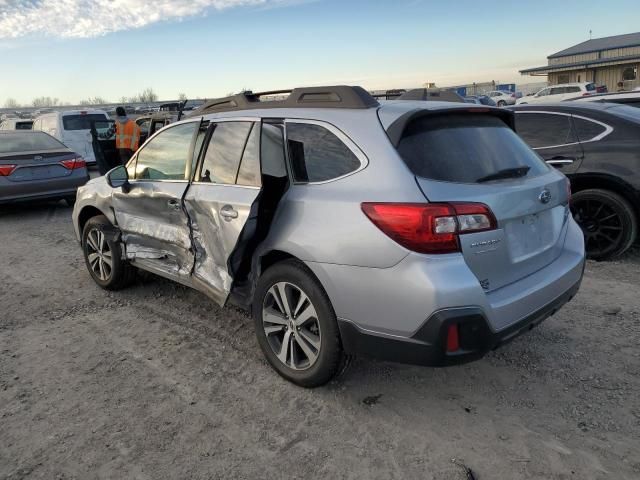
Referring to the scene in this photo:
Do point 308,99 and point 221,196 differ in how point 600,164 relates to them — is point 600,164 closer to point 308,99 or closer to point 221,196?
point 308,99

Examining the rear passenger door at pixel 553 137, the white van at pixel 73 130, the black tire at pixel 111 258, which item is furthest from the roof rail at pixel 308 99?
the white van at pixel 73 130

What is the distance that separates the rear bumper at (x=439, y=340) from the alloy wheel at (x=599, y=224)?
323 centimetres

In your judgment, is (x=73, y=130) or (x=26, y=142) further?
(x=73, y=130)

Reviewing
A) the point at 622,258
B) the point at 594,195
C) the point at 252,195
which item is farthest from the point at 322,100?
the point at 622,258

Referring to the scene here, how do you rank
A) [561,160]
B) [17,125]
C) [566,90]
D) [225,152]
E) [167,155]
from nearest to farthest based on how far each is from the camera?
[225,152], [167,155], [561,160], [17,125], [566,90]

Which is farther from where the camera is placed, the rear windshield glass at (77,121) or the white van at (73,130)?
the rear windshield glass at (77,121)

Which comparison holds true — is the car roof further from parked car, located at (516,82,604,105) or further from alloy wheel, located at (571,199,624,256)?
parked car, located at (516,82,604,105)

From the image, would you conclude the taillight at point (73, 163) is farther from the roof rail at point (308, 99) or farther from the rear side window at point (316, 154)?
the rear side window at point (316, 154)

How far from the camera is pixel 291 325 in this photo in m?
3.10

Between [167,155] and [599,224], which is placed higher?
[167,155]

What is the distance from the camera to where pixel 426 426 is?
2.79 meters

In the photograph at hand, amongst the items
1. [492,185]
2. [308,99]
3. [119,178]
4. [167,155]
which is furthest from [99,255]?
[492,185]

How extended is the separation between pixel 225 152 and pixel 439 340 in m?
2.00

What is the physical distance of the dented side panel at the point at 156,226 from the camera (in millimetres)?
3883
